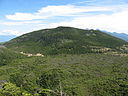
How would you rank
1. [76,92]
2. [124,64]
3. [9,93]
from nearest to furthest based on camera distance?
1. [9,93]
2. [76,92]
3. [124,64]

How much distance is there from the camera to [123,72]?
14638cm

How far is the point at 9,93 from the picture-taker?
5988 centimetres

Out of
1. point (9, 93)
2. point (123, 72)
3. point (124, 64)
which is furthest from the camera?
point (124, 64)

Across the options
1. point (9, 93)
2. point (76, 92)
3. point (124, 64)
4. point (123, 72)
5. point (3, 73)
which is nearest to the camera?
point (9, 93)

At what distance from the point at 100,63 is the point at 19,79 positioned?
8622 cm

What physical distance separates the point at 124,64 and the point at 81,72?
45211 millimetres

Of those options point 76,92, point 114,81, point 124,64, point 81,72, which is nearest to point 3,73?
point 81,72

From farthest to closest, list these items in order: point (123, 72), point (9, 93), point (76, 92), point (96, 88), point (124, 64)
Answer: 1. point (124, 64)
2. point (123, 72)
3. point (96, 88)
4. point (76, 92)
5. point (9, 93)

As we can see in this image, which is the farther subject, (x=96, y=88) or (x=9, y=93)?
(x=96, y=88)

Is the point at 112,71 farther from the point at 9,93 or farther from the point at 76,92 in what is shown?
the point at 9,93

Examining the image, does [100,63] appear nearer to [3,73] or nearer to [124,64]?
[124,64]

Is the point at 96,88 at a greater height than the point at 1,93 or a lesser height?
lesser

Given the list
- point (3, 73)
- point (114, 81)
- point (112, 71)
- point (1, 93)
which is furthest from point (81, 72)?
point (1, 93)

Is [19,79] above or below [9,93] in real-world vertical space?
below
